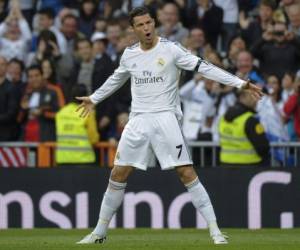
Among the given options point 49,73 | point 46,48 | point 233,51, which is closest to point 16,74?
point 49,73

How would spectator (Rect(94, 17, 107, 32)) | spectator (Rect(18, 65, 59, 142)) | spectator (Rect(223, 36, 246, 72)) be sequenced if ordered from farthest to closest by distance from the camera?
spectator (Rect(94, 17, 107, 32)) → spectator (Rect(223, 36, 246, 72)) → spectator (Rect(18, 65, 59, 142))

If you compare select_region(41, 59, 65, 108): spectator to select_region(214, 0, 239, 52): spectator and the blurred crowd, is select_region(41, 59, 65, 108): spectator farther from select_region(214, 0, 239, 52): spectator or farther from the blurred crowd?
select_region(214, 0, 239, 52): spectator

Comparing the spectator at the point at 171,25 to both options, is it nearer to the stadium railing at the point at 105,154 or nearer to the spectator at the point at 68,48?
the spectator at the point at 68,48

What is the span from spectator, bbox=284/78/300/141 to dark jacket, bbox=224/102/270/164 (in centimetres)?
116

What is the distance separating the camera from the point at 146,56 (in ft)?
38.4

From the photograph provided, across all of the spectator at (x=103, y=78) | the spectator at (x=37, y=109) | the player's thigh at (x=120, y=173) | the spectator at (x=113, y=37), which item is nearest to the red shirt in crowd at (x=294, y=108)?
the spectator at (x=103, y=78)

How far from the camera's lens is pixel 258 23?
61.1ft

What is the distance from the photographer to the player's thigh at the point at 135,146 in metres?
11.7

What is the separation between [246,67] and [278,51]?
1.99 ft

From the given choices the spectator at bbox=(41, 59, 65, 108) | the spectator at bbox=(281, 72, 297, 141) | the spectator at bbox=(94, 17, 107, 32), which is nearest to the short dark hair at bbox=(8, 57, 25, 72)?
the spectator at bbox=(41, 59, 65, 108)

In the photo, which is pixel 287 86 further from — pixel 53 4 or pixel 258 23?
pixel 53 4

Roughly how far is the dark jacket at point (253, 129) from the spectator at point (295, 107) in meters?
1.16

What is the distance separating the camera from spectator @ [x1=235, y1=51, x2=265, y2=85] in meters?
17.5

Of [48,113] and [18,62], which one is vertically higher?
[18,62]
